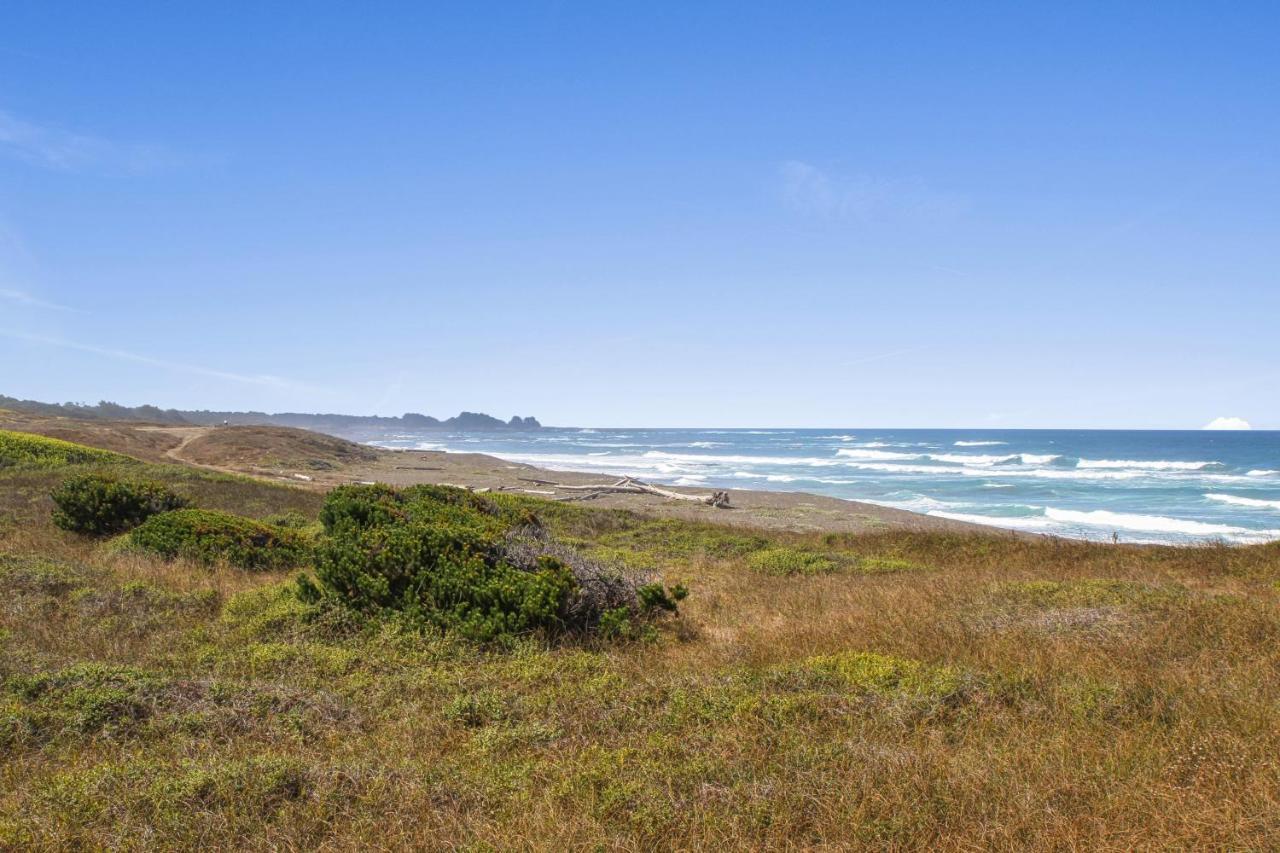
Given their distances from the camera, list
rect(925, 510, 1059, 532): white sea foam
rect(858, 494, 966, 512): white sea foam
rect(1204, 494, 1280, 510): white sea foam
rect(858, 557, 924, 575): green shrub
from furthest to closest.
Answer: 1. rect(1204, 494, 1280, 510): white sea foam
2. rect(858, 494, 966, 512): white sea foam
3. rect(925, 510, 1059, 532): white sea foam
4. rect(858, 557, 924, 575): green shrub

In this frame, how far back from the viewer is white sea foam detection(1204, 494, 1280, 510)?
41.2m

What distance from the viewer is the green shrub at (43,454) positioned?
85.7ft

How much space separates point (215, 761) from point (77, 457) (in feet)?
103

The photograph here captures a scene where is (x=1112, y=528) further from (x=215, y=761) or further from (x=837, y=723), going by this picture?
(x=215, y=761)

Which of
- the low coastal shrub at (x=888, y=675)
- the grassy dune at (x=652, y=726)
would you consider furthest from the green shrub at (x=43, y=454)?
the low coastal shrub at (x=888, y=675)

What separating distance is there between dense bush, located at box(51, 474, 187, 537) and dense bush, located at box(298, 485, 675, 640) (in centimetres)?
704

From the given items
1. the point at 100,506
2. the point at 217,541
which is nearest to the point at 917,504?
the point at 217,541

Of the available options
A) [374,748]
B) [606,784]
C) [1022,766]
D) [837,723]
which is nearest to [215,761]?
[374,748]

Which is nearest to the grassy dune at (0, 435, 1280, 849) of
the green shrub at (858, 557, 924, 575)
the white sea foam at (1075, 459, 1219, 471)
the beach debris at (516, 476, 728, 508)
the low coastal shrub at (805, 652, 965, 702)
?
the low coastal shrub at (805, 652, 965, 702)

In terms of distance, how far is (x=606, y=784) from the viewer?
4.35 metres

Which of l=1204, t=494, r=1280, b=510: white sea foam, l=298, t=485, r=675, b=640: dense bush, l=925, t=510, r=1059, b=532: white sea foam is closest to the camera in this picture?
l=298, t=485, r=675, b=640: dense bush

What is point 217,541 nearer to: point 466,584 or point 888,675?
point 466,584

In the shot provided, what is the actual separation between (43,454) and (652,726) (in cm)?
3180

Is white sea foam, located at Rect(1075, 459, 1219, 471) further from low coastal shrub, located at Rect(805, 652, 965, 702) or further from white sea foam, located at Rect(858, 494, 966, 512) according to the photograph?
low coastal shrub, located at Rect(805, 652, 965, 702)
